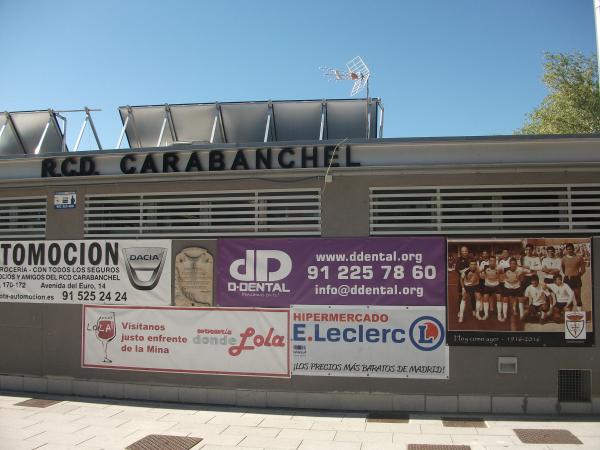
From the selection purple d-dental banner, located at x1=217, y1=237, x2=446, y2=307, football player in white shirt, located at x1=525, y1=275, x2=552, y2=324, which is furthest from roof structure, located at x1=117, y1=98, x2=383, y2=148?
football player in white shirt, located at x1=525, y1=275, x2=552, y2=324

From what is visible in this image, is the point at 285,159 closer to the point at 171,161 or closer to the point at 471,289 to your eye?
the point at 171,161

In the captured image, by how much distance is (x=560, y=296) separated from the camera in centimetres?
707

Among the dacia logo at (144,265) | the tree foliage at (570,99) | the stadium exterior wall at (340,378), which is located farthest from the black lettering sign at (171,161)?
the tree foliage at (570,99)

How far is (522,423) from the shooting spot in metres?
6.61

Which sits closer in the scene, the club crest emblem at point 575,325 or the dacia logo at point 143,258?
the club crest emblem at point 575,325

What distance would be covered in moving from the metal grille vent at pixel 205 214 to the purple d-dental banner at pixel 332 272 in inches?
9.7

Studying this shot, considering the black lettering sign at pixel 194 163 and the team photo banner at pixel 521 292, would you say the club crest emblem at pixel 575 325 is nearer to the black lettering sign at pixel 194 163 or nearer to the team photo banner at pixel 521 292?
the team photo banner at pixel 521 292

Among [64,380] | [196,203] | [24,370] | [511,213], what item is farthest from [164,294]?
[511,213]

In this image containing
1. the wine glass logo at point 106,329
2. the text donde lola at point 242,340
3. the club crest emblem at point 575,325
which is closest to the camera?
the club crest emblem at point 575,325

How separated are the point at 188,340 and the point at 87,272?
218cm

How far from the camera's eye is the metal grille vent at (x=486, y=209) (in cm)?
715

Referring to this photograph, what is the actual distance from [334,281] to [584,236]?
12.2ft

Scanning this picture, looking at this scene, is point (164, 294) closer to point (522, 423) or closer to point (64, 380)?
point (64, 380)

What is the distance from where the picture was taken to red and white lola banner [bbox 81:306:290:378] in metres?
7.61
